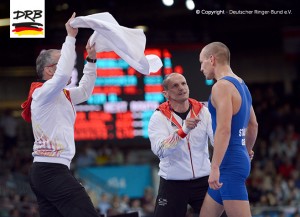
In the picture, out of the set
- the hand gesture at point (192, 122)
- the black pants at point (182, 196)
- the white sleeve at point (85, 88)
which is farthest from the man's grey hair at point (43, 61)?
the black pants at point (182, 196)

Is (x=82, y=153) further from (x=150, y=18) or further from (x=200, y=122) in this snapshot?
(x=200, y=122)

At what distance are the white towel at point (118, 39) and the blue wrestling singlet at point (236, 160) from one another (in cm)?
88

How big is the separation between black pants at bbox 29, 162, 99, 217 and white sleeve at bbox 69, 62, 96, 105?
0.74 meters

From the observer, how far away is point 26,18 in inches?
368

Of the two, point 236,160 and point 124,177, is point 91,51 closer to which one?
point 236,160

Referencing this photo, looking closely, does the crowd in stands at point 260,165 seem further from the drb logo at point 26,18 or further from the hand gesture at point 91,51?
the hand gesture at point 91,51

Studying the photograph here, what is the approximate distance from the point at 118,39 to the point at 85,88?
53 centimetres

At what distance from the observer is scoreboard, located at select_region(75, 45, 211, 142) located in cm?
1369

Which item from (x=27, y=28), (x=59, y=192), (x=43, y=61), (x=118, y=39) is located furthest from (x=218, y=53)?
(x=27, y=28)

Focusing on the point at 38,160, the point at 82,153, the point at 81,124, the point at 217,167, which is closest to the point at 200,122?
the point at 217,167

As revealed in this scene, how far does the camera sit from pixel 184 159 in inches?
284

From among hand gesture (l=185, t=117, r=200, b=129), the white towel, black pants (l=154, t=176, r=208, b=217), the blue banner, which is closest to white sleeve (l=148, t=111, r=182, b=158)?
hand gesture (l=185, t=117, r=200, b=129)

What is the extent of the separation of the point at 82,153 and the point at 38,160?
1158 cm

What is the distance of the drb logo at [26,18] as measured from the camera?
365 inches
